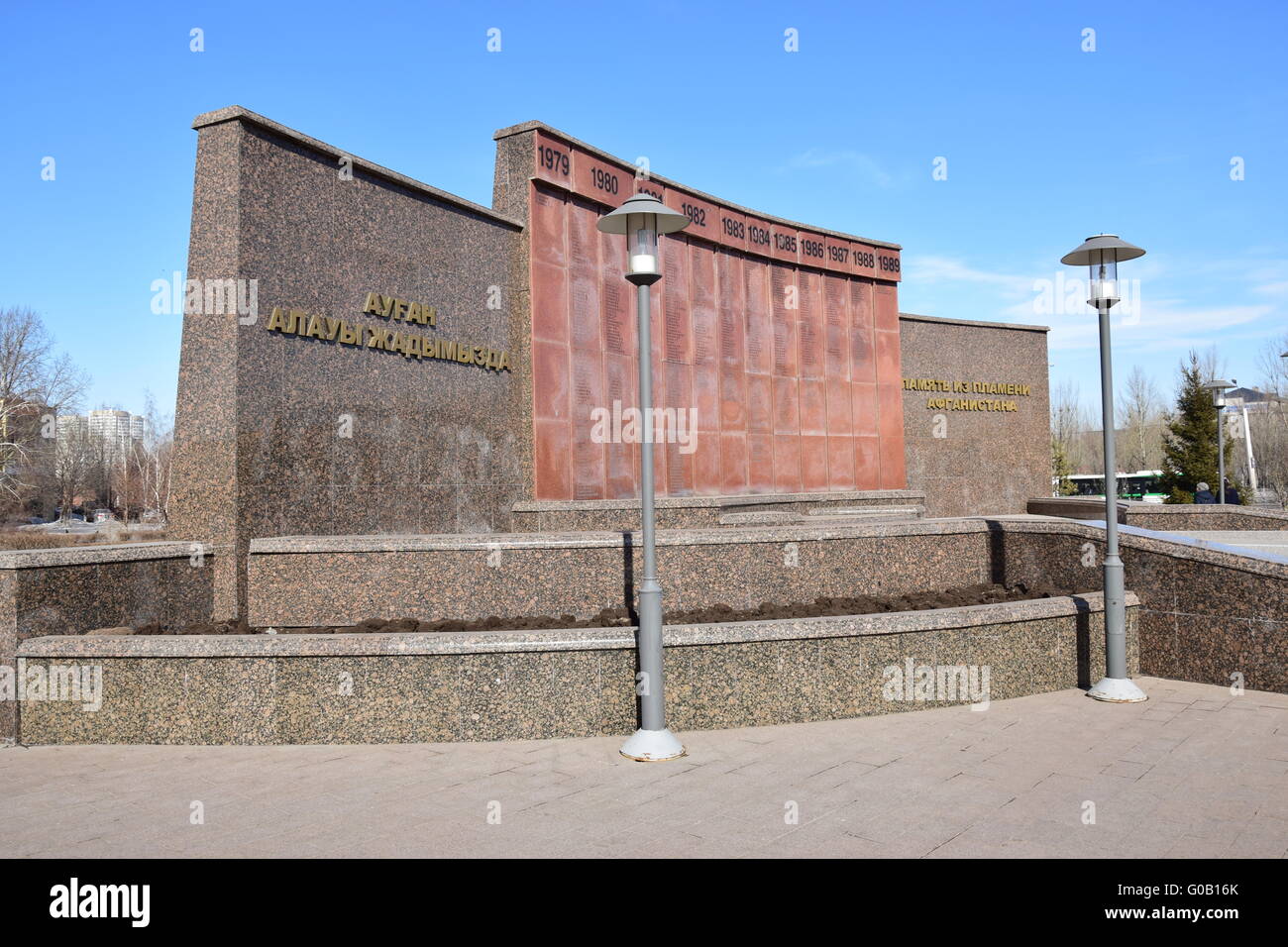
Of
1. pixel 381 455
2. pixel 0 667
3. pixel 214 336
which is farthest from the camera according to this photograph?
pixel 381 455

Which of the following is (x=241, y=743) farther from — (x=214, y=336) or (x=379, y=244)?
(x=379, y=244)

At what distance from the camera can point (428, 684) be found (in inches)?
268

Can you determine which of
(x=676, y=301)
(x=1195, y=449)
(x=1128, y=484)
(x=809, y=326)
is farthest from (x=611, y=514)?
(x=1128, y=484)

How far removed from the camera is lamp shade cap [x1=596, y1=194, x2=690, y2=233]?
666 centimetres

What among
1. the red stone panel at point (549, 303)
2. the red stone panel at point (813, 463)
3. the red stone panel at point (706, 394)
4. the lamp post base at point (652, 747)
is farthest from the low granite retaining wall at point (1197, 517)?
the lamp post base at point (652, 747)

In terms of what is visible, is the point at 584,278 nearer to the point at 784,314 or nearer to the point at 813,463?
the point at 784,314

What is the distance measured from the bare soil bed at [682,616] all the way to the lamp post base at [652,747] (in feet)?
5.37

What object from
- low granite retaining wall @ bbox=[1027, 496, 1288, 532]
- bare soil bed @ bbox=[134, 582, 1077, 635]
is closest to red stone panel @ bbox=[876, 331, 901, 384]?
low granite retaining wall @ bbox=[1027, 496, 1288, 532]

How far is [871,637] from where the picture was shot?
290 inches

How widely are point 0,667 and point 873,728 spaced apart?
6.40 meters

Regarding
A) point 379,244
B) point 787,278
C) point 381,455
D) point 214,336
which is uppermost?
point 787,278

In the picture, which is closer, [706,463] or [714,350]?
[706,463]

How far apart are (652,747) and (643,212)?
3627 mm
